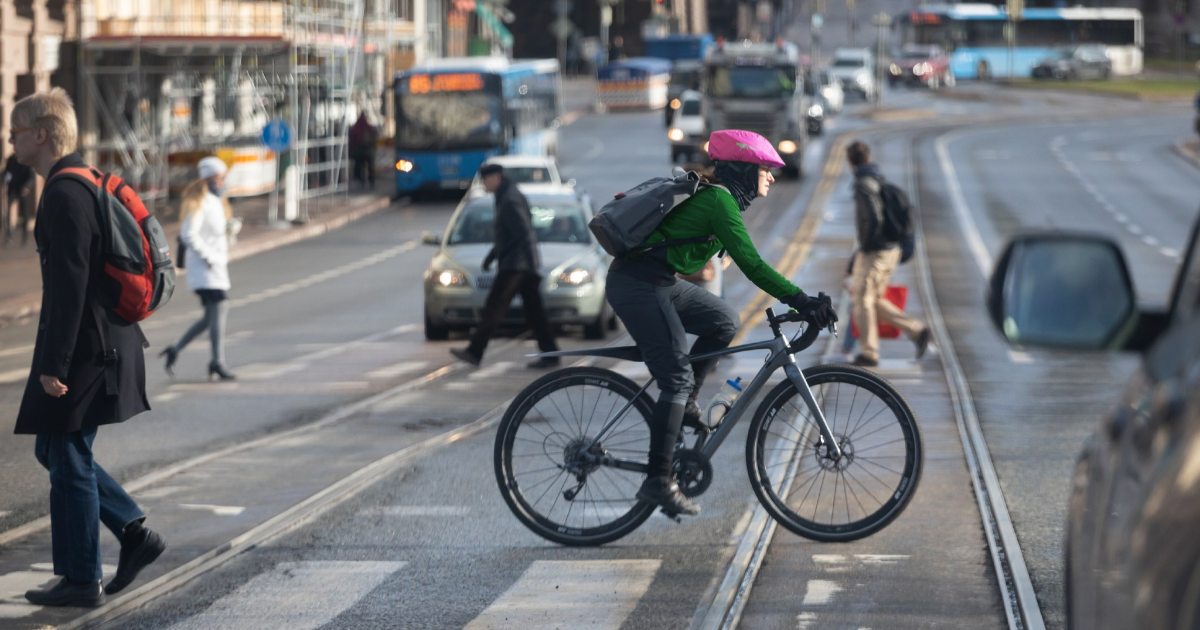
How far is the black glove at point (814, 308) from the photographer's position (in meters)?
6.04

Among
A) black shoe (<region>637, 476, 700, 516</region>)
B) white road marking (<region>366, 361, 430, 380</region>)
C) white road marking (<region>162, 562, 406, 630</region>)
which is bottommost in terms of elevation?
white road marking (<region>366, 361, 430, 380</region>)

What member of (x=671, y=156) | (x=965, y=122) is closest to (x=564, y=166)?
(x=671, y=156)

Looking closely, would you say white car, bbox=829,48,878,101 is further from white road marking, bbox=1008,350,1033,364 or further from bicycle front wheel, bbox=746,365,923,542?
bicycle front wheel, bbox=746,365,923,542

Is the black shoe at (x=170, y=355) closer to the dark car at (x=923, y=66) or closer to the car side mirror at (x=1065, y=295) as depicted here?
the car side mirror at (x=1065, y=295)

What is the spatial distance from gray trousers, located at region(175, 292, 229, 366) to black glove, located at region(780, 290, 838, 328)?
7.19 m

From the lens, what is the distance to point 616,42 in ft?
328

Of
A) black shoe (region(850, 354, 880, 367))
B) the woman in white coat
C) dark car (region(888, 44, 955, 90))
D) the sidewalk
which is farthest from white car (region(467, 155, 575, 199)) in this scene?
dark car (region(888, 44, 955, 90))

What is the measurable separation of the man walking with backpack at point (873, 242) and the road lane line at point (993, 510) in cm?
63

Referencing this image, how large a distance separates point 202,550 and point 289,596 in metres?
0.93

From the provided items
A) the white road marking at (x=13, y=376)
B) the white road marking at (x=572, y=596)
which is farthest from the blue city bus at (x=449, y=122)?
the white road marking at (x=572, y=596)

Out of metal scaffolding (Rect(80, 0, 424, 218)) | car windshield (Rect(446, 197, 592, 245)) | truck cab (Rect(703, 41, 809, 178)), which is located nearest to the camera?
car windshield (Rect(446, 197, 592, 245))

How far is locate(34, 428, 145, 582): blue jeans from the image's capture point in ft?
18.8

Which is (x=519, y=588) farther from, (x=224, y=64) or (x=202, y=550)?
(x=224, y=64)

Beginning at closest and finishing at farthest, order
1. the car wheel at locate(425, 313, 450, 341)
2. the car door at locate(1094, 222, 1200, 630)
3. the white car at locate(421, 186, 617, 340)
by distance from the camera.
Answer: the car door at locate(1094, 222, 1200, 630), the white car at locate(421, 186, 617, 340), the car wheel at locate(425, 313, 450, 341)
